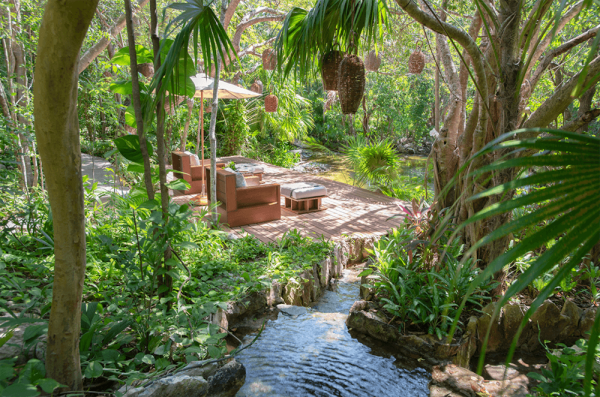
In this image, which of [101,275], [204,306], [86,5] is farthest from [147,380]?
[86,5]

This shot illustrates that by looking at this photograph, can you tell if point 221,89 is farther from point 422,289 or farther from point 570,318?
point 570,318

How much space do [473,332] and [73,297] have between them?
8.41 ft

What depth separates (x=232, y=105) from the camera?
34.1 ft

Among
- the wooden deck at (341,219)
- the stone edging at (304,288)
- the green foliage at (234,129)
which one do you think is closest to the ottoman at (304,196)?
the wooden deck at (341,219)

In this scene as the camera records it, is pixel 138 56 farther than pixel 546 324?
No

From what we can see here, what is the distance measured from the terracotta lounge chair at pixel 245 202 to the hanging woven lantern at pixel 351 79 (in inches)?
87.5

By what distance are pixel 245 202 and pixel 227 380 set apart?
3004 mm

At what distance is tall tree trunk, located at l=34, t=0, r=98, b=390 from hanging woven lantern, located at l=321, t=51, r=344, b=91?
2.23m

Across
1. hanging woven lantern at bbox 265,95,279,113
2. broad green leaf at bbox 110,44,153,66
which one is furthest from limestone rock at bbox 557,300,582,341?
hanging woven lantern at bbox 265,95,279,113

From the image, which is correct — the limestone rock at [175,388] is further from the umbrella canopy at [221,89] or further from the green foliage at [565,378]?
the umbrella canopy at [221,89]

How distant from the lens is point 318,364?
257 cm

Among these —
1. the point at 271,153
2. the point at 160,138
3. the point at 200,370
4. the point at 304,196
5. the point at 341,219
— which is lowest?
the point at 200,370

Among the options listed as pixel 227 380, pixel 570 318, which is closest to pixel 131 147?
pixel 227 380

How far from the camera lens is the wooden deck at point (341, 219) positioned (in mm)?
4656
